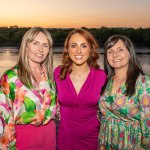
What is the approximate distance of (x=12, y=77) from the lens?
12.3ft

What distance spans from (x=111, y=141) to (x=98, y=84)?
1004mm

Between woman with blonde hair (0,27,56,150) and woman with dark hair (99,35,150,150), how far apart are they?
89cm

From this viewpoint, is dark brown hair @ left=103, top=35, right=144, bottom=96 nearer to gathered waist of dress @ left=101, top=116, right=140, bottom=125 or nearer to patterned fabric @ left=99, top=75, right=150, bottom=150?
patterned fabric @ left=99, top=75, right=150, bottom=150

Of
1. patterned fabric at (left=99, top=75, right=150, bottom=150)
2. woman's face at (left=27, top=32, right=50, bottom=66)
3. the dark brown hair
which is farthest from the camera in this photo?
woman's face at (left=27, top=32, right=50, bottom=66)

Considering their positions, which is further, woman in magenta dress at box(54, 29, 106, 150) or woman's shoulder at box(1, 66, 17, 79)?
woman in magenta dress at box(54, 29, 106, 150)

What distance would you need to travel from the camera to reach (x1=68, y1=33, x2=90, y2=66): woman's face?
4.57m

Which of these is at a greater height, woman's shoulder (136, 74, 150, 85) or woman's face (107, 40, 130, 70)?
woman's face (107, 40, 130, 70)

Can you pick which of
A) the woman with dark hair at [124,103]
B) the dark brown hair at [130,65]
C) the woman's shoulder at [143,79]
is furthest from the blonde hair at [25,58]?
the woman's shoulder at [143,79]

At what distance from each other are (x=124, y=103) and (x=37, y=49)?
1579 millimetres

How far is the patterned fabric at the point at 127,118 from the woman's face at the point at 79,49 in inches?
29.7

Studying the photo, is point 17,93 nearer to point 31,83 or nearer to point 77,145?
point 31,83

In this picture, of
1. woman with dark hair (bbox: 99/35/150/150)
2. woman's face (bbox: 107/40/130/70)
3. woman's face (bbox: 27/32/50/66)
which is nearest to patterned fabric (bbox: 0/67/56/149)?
woman's face (bbox: 27/32/50/66)

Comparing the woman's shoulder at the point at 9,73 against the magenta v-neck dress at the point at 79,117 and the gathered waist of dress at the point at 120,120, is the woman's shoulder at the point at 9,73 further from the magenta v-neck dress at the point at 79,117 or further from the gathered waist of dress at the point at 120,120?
the gathered waist of dress at the point at 120,120

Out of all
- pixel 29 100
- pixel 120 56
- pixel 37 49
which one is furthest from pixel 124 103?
pixel 37 49
